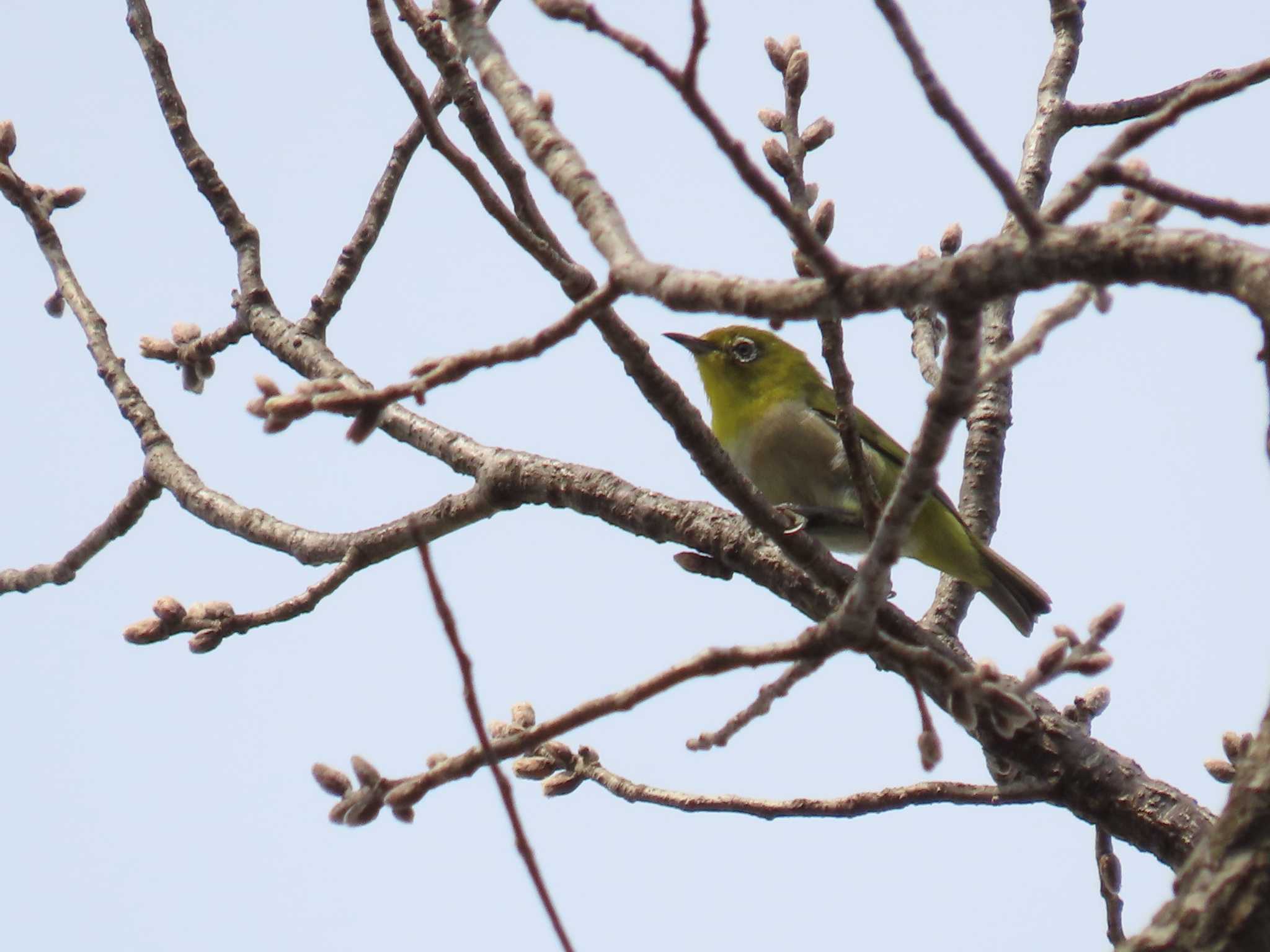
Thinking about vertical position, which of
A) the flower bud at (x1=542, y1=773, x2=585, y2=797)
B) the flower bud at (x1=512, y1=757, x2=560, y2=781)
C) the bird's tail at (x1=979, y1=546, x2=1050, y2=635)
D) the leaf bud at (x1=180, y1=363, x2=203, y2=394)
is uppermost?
the leaf bud at (x1=180, y1=363, x2=203, y2=394)

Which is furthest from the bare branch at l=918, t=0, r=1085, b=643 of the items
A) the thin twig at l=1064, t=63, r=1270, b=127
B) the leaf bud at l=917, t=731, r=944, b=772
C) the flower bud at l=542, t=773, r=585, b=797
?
the leaf bud at l=917, t=731, r=944, b=772

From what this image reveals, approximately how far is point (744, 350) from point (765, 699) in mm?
5776

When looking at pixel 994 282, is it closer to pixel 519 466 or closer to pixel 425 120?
pixel 425 120

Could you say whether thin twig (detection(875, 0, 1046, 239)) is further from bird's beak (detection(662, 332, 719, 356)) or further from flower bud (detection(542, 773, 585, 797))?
bird's beak (detection(662, 332, 719, 356))

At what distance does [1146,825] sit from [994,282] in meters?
2.39

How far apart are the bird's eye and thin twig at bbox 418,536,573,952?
610cm

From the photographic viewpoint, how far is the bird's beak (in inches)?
316

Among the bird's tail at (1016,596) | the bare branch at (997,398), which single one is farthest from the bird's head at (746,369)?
the bare branch at (997,398)

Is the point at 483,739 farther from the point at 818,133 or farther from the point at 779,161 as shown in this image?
the point at 818,133

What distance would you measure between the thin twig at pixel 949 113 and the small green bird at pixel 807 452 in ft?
13.7

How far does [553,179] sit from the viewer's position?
2584 millimetres

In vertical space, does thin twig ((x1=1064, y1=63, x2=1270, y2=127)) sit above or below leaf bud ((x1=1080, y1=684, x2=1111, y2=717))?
above

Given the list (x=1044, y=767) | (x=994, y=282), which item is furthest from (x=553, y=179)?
(x=1044, y=767)

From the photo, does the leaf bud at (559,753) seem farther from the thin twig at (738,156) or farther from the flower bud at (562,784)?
the thin twig at (738,156)
